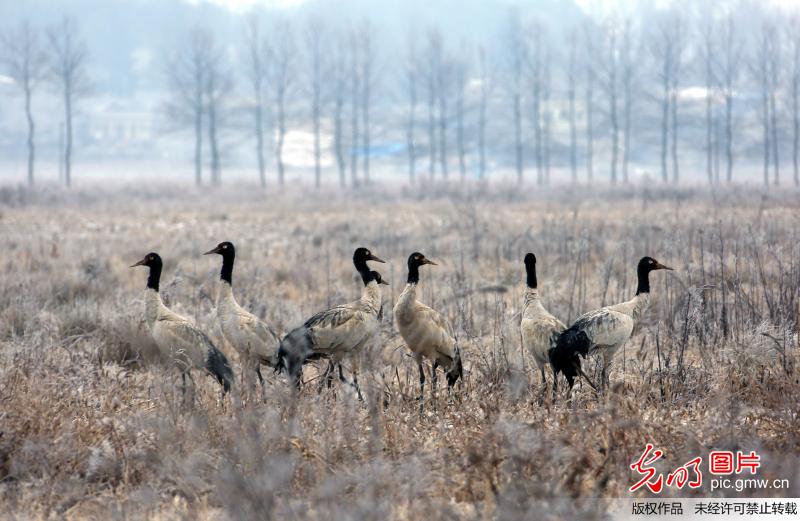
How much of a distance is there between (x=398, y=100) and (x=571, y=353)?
82.3m

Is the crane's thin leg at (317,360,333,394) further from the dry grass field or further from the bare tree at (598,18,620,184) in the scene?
the bare tree at (598,18,620,184)

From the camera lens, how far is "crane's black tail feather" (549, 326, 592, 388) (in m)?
6.84

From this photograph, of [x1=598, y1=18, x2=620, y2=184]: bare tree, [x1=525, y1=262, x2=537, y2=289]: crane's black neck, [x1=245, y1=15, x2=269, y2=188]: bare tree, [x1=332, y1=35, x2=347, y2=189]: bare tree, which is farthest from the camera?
[x1=245, y1=15, x2=269, y2=188]: bare tree

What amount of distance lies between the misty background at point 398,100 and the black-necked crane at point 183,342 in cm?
3354

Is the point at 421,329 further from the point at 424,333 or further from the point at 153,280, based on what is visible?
the point at 153,280

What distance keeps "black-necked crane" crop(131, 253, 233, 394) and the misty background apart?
33539 millimetres

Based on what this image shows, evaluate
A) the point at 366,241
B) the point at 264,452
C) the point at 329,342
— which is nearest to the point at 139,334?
the point at 329,342

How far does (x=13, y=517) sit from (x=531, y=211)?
22.2 meters

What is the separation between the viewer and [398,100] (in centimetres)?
8769

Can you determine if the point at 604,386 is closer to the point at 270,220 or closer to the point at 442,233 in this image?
the point at 442,233

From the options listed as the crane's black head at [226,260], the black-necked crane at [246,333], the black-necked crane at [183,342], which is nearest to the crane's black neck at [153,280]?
the black-necked crane at [183,342]

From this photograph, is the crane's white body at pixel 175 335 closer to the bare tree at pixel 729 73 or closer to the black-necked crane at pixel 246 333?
the black-necked crane at pixel 246 333

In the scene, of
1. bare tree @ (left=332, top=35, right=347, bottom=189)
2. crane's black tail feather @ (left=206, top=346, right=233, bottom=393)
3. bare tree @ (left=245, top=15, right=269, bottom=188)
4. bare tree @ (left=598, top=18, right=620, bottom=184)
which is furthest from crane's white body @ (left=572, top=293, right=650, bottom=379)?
bare tree @ (left=245, top=15, right=269, bottom=188)

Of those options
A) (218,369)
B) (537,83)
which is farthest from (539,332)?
(537,83)
